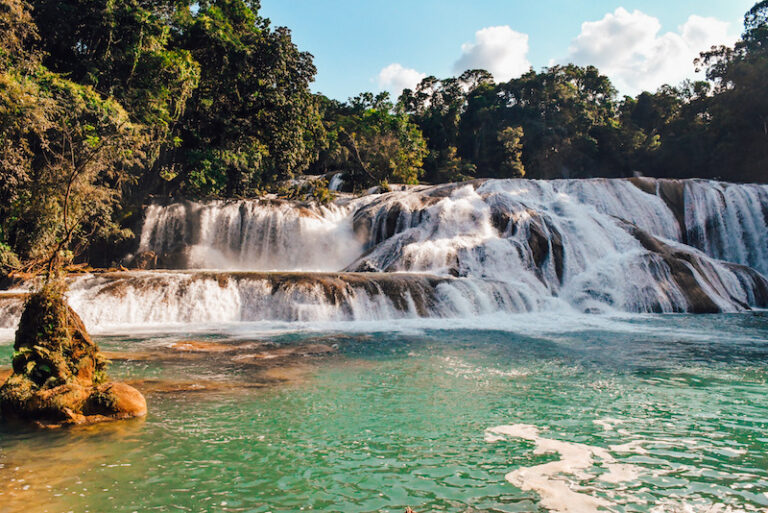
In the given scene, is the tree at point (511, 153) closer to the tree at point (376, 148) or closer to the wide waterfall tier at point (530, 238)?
the tree at point (376, 148)

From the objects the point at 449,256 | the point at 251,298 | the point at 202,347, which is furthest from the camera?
the point at 449,256

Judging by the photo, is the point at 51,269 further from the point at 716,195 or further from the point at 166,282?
the point at 716,195

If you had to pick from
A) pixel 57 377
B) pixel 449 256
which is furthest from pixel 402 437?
pixel 449 256

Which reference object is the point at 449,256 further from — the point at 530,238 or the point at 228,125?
the point at 228,125

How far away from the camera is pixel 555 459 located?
159 inches

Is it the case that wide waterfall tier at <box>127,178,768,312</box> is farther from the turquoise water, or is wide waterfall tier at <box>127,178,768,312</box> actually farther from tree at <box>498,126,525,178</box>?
tree at <box>498,126,525,178</box>

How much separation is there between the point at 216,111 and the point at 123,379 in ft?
62.8

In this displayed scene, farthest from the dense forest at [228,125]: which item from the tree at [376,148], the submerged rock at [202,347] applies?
the submerged rock at [202,347]

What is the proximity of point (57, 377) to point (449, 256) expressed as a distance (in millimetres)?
13572

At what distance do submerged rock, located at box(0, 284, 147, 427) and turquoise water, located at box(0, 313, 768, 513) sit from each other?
275 mm

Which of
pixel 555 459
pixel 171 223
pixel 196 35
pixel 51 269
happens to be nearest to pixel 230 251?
pixel 171 223

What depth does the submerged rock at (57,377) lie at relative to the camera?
4.67 m

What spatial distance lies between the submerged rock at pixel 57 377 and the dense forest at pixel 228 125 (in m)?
0.63

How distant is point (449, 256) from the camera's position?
1731 cm
